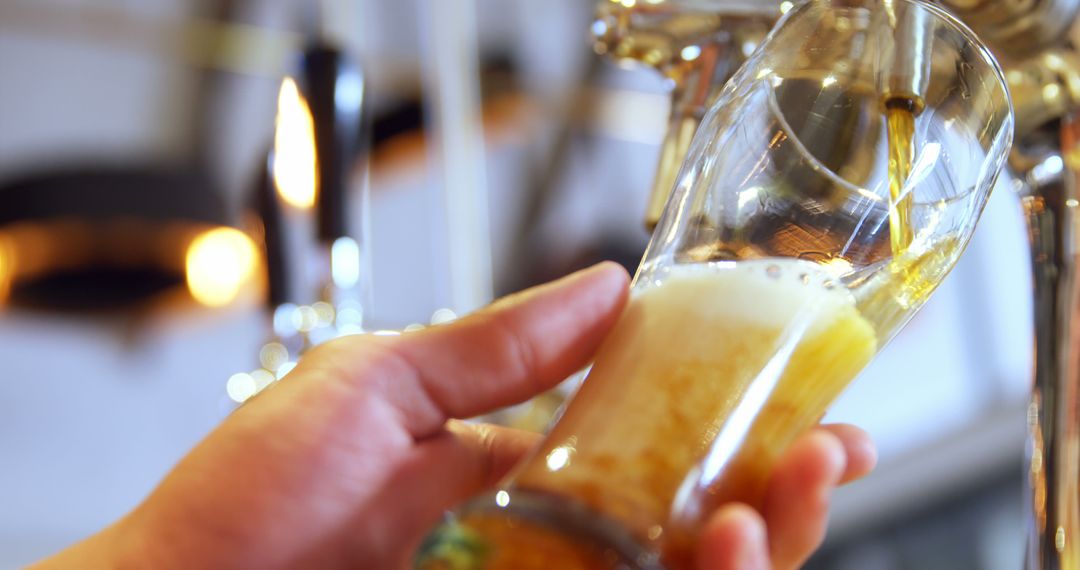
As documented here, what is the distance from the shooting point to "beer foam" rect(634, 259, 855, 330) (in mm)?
386

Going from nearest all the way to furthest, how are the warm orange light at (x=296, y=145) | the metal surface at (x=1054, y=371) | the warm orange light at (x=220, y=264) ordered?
the metal surface at (x=1054, y=371) → the warm orange light at (x=296, y=145) → the warm orange light at (x=220, y=264)

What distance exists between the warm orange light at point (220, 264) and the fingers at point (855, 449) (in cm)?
138

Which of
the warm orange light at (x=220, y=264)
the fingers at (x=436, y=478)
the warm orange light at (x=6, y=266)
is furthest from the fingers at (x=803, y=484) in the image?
the warm orange light at (x=6, y=266)

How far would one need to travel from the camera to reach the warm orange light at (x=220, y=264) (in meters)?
1.78

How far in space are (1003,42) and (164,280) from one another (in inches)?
67.7

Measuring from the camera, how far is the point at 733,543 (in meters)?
0.34

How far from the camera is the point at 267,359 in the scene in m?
0.73

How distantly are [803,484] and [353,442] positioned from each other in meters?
0.18

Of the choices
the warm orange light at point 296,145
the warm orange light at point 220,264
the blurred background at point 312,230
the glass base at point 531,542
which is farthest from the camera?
the warm orange light at point 220,264

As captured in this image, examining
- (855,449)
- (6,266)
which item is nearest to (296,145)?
(855,449)

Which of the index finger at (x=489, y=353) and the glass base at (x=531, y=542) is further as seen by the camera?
the index finger at (x=489, y=353)

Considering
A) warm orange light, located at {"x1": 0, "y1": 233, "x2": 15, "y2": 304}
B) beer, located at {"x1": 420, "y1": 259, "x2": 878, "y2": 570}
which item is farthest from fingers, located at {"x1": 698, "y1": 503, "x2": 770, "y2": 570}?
warm orange light, located at {"x1": 0, "y1": 233, "x2": 15, "y2": 304}

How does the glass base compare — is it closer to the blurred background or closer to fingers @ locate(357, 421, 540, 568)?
fingers @ locate(357, 421, 540, 568)

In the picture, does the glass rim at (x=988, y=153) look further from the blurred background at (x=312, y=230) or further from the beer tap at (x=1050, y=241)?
the blurred background at (x=312, y=230)
